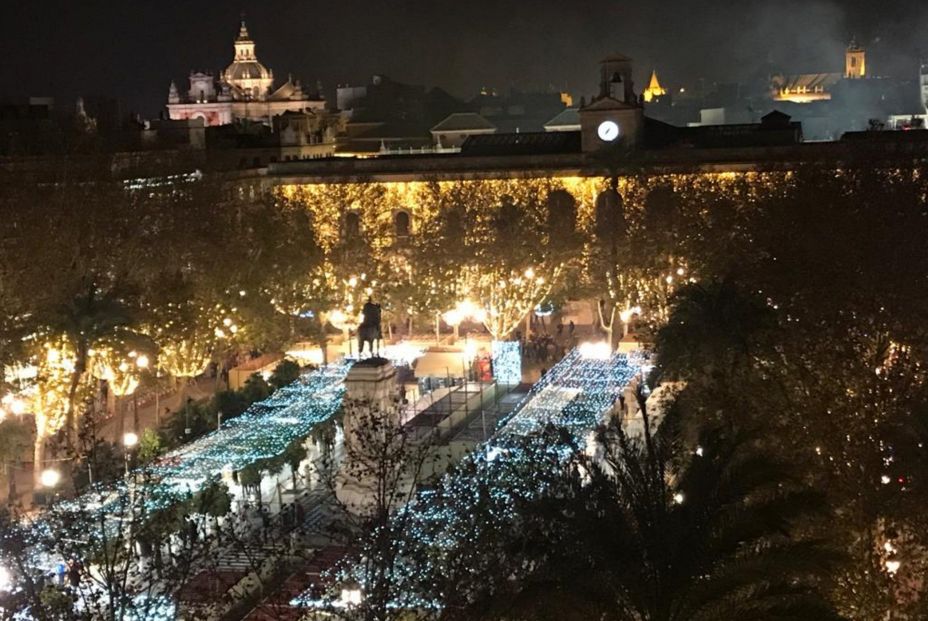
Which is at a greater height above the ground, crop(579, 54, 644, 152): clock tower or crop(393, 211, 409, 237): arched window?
crop(579, 54, 644, 152): clock tower

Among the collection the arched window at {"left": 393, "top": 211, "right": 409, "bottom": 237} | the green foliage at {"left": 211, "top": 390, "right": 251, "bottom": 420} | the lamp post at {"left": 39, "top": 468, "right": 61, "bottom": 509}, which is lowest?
the lamp post at {"left": 39, "top": 468, "right": 61, "bottom": 509}

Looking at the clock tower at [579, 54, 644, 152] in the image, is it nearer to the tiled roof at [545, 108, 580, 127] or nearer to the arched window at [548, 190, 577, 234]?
the arched window at [548, 190, 577, 234]

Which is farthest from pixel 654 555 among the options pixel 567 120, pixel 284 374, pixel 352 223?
pixel 567 120

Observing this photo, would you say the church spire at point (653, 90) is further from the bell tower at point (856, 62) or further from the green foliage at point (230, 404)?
the green foliage at point (230, 404)

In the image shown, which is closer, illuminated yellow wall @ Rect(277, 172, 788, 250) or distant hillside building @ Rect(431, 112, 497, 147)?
illuminated yellow wall @ Rect(277, 172, 788, 250)

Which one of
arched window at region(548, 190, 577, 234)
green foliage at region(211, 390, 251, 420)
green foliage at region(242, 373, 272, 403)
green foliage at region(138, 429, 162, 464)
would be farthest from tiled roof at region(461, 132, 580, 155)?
green foliage at region(138, 429, 162, 464)

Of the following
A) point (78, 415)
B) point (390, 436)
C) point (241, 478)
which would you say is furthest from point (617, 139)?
point (390, 436)
